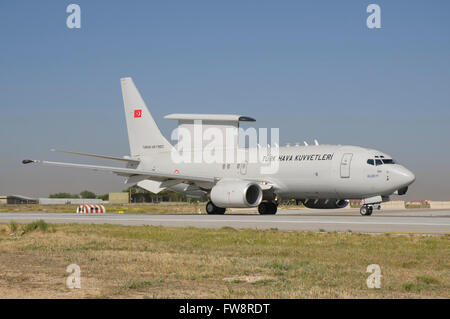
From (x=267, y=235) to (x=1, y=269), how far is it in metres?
8.72

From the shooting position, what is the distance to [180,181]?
36.1 metres

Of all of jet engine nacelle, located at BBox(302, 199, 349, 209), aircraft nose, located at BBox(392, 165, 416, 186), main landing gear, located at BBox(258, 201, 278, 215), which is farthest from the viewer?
main landing gear, located at BBox(258, 201, 278, 215)

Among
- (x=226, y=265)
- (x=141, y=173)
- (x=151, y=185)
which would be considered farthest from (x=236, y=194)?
(x=226, y=265)

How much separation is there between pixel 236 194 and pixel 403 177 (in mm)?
9144

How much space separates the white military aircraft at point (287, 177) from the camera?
30469mm

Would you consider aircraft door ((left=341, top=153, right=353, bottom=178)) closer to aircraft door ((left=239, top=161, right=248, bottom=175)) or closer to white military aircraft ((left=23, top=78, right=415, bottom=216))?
white military aircraft ((left=23, top=78, right=415, bottom=216))

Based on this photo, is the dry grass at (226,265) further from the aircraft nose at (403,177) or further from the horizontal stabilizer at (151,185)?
the horizontal stabilizer at (151,185)

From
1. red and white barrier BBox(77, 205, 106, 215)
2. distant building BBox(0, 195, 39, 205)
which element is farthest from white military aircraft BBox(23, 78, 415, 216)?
distant building BBox(0, 195, 39, 205)

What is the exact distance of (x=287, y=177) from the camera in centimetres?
3350

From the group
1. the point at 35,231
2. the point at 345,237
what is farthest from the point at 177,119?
the point at 345,237

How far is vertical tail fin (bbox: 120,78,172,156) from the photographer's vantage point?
1670 inches

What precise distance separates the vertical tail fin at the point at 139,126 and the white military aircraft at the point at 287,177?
0.49 m

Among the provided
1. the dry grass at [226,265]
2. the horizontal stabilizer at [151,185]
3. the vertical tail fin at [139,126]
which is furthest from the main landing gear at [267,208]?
the dry grass at [226,265]
